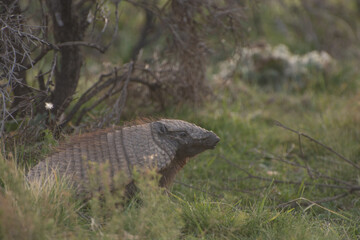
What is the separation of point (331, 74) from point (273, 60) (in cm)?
104

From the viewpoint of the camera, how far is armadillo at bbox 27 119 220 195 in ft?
9.78

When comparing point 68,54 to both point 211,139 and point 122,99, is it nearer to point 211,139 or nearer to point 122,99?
point 122,99

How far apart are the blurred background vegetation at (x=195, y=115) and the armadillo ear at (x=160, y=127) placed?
0.49 meters

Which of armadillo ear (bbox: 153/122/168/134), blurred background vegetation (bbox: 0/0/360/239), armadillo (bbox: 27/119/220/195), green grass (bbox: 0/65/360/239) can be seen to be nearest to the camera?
green grass (bbox: 0/65/360/239)

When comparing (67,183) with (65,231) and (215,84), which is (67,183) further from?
(215,84)

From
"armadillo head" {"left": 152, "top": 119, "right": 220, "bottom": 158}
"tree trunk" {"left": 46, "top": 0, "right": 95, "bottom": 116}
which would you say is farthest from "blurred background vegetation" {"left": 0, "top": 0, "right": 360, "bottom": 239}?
"armadillo head" {"left": 152, "top": 119, "right": 220, "bottom": 158}

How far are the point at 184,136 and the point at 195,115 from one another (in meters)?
2.21

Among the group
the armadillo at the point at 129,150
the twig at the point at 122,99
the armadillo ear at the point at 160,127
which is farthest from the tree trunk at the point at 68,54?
the armadillo ear at the point at 160,127

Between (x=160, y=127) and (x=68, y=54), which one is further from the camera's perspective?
(x=68, y=54)

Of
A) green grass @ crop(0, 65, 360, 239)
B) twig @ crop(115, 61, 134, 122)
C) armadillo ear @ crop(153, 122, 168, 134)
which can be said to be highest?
armadillo ear @ crop(153, 122, 168, 134)

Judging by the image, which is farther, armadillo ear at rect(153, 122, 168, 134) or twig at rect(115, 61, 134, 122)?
twig at rect(115, 61, 134, 122)

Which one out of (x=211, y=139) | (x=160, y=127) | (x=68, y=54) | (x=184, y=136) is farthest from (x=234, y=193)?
(x=68, y=54)

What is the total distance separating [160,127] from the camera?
10.3 feet

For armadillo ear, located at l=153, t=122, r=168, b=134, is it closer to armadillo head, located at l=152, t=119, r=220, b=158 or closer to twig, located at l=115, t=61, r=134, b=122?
armadillo head, located at l=152, t=119, r=220, b=158
